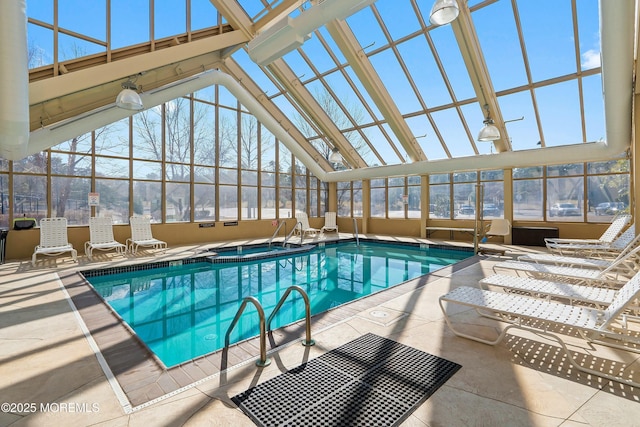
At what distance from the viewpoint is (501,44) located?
23.9 ft

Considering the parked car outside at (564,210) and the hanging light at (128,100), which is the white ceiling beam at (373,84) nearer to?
the parked car outside at (564,210)

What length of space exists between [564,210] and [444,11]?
834 centimetres

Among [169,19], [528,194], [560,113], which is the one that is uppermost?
[169,19]

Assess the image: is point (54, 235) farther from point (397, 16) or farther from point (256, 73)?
point (397, 16)

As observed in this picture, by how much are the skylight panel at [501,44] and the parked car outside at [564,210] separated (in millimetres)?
4149

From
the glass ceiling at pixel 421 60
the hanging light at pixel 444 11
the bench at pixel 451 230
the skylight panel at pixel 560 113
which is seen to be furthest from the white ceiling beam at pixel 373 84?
the hanging light at pixel 444 11

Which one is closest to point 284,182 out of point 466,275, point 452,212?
point 452,212

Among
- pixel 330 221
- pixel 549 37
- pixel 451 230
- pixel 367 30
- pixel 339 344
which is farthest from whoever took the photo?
pixel 330 221

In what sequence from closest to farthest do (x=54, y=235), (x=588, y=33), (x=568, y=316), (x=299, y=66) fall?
1. (x=568, y=316)
2. (x=588, y=33)
3. (x=54, y=235)
4. (x=299, y=66)

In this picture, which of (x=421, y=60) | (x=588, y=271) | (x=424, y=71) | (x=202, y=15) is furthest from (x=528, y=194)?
(x=202, y=15)

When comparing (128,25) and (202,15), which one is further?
(202,15)

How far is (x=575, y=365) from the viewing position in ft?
7.95

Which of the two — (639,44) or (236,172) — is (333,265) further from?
(639,44)

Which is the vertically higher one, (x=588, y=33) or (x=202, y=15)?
(x=202, y=15)
